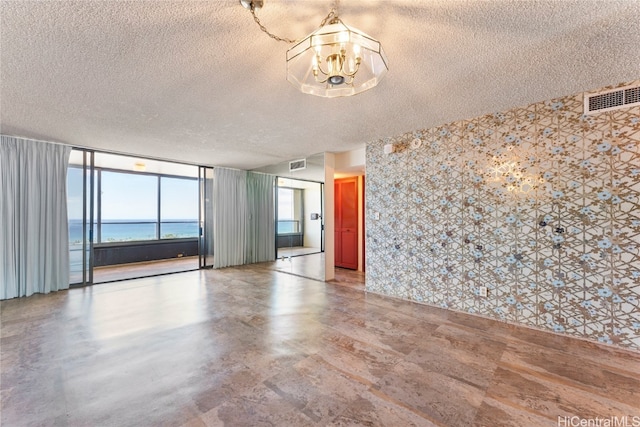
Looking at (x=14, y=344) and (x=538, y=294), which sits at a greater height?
(x=538, y=294)

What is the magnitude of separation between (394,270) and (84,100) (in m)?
4.55

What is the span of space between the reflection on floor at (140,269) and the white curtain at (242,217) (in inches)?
38.8

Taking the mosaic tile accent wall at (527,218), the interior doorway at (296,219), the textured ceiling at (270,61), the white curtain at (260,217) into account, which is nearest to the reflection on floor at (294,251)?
the interior doorway at (296,219)

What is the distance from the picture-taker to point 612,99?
2.51m

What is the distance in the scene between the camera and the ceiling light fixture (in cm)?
155

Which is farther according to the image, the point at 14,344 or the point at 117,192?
the point at 117,192

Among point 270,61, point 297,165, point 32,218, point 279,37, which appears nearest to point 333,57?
point 279,37

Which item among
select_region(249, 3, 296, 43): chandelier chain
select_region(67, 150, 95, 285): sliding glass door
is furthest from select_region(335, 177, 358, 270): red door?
select_region(67, 150, 95, 285): sliding glass door

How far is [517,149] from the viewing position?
3.07m

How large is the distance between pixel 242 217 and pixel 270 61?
209 inches

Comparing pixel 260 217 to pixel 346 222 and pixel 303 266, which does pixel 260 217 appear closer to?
pixel 303 266

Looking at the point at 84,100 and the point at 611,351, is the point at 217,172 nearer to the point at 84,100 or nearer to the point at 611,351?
the point at 84,100

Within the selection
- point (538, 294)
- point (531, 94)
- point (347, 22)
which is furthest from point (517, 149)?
point (347, 22)

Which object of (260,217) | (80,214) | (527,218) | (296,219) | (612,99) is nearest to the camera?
(612,99)
